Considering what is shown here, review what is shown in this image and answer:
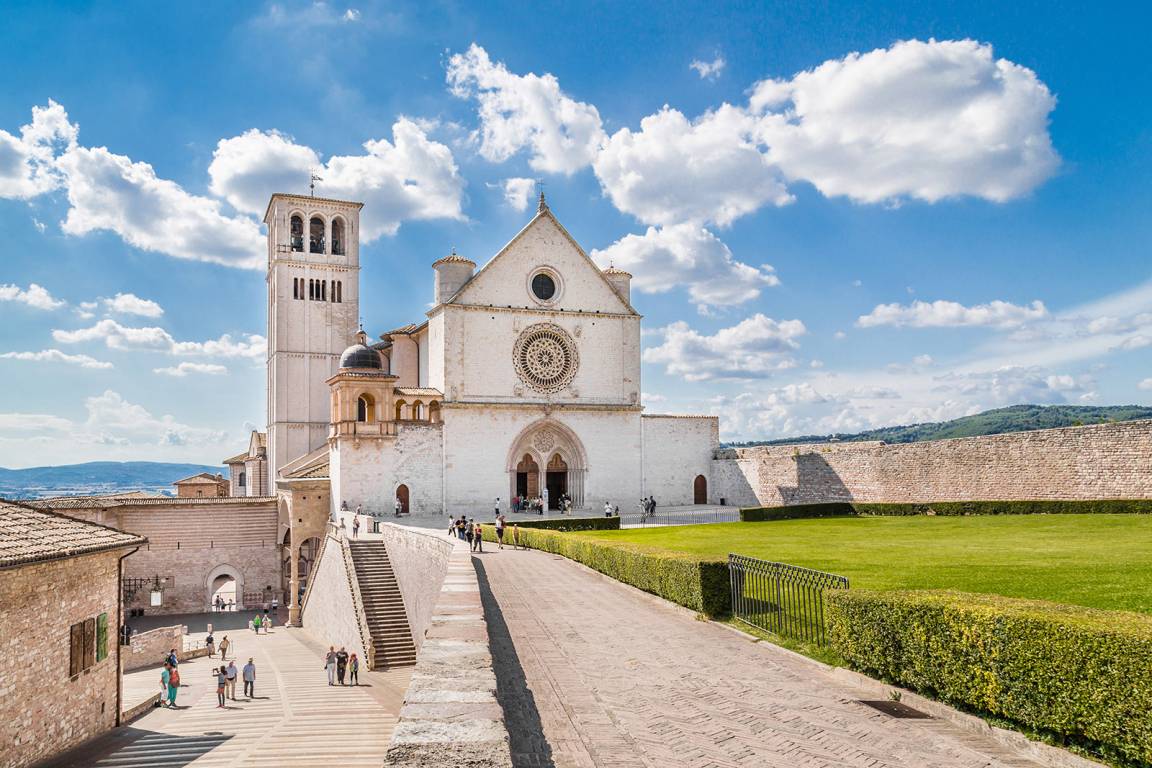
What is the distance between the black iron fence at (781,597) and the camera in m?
10.9

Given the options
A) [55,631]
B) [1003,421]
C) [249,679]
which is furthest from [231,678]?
[1003,421]

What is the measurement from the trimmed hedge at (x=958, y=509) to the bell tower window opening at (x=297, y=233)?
37.9 metres

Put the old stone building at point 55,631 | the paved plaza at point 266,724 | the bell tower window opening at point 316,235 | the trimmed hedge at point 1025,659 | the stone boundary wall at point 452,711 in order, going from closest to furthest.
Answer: the stone boundary wall at point 452,711 < the trimmed hedge at point 1025,659 < the old stone building at point 55,631 < the paved plaza at point 266,724 < the bell tower window opening at point 316,235

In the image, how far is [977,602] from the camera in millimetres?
8031

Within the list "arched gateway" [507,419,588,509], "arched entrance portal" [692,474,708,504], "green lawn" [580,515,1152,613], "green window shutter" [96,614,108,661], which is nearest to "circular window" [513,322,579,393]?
"arched gateway" [507,419,588,509]

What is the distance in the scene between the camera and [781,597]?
12.0 meters

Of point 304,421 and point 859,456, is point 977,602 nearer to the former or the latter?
point 859,456

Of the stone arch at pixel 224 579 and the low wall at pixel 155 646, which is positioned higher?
the stone arch at pixel 224 579

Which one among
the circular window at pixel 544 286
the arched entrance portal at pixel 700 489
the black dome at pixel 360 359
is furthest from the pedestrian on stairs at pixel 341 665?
the arched entrance portal at pixel 700 489

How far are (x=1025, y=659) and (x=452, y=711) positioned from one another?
520 cm

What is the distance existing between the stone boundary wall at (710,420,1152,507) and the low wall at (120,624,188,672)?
2873 centimetres

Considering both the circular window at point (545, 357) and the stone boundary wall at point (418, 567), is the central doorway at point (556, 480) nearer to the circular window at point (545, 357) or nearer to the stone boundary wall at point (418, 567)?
the circular window at point (545, 357)

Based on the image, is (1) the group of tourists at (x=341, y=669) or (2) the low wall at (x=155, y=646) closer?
(1) the group of tourists at (x=341, y=669)

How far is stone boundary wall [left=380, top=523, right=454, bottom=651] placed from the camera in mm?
21219
